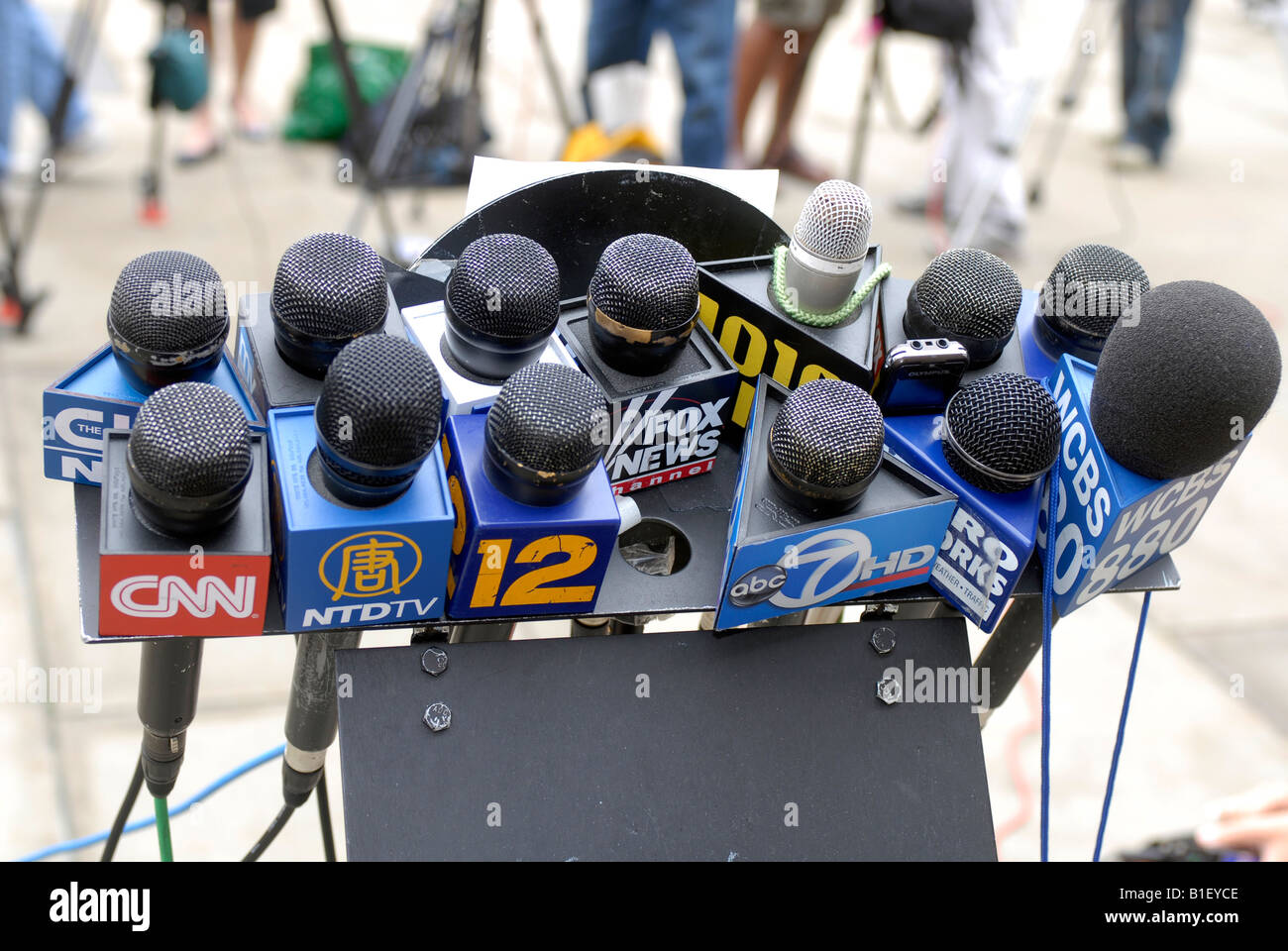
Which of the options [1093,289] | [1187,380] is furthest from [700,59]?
[1187,380]

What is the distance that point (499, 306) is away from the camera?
4.21 ft

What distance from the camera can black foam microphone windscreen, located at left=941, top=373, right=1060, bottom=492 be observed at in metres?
1.32

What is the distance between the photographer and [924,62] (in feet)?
24.9

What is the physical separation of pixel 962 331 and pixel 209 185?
4.02 metres

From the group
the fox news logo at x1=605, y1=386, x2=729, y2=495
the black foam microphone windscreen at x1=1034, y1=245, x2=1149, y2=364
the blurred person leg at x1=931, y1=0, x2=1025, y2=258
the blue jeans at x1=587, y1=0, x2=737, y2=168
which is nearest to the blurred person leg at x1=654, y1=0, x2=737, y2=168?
the blue jeans at x1=587, y1=0, x2=737, y2=168

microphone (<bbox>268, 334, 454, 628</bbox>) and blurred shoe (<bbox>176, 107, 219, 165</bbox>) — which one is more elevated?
microphone (<bbox>268, 334, 454, 628</bbox>)

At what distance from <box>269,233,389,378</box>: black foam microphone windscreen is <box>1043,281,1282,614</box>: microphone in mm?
863

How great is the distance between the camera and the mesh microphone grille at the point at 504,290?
129 cm

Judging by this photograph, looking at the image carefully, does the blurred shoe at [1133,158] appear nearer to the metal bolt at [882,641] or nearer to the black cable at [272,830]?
the metal bolt at [882,641]

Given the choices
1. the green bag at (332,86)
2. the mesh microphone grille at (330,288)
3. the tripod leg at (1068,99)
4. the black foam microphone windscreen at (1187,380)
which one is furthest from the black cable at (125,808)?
the tripod leg at (1068,99)

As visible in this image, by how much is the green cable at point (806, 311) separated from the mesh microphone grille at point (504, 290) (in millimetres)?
316

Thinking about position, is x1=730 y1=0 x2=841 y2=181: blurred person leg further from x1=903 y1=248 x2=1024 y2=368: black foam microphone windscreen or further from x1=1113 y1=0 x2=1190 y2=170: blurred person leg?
x1=903 y1=248 x2=1024 y2=368: black foam microphone windscreen
